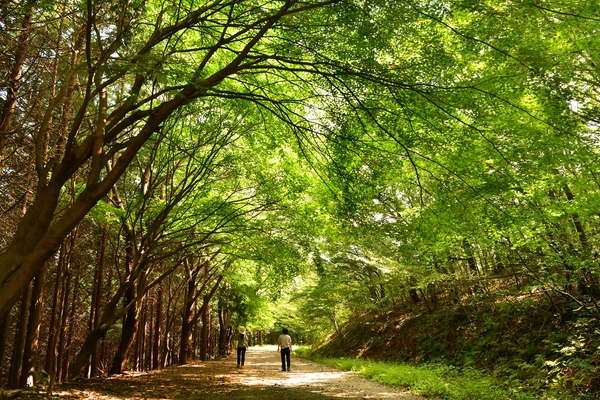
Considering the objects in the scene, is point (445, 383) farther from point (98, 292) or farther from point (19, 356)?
point (98, 292)

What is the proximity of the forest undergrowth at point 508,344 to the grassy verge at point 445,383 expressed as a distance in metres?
0.17

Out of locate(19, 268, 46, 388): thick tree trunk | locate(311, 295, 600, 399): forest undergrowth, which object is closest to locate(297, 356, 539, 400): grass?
locate(311, 295, 600, 399): forest undergrowth

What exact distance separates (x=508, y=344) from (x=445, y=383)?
330cm

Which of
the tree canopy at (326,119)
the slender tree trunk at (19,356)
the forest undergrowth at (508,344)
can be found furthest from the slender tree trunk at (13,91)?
the forest undergrowth at (508,344)

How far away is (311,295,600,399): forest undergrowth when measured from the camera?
816cm

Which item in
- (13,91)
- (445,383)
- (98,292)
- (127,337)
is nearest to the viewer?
(13,91)

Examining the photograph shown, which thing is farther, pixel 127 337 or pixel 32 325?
pixel 127 337

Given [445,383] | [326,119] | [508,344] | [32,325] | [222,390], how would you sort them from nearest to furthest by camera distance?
[326,119]
[445,383]
[222,390]
[32,325]
[508,344]

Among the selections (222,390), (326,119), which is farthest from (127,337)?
(326,119)

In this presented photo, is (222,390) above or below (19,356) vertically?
below

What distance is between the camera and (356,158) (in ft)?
25.3

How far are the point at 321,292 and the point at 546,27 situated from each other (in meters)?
14.7

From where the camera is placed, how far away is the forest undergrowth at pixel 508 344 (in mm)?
8164

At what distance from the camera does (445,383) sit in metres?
9.19
